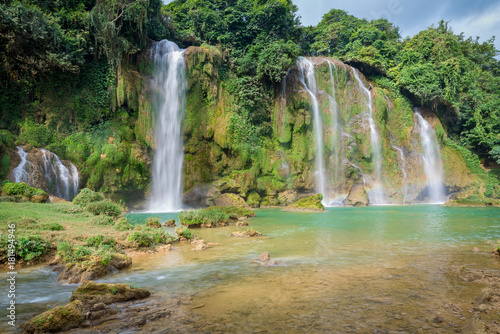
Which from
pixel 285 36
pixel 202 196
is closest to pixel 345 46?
pixel 285 36

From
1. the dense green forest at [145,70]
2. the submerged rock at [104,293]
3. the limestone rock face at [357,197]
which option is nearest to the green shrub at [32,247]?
the submerged rock at [104,293]

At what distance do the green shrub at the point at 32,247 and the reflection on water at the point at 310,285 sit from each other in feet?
1.81

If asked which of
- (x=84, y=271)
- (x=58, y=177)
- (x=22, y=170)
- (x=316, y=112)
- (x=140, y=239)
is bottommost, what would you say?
(x=84, y=271)

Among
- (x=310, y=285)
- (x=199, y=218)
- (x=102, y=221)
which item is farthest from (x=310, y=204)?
(x=310, y=285)

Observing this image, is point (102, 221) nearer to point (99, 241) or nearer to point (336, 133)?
point (99, 241)

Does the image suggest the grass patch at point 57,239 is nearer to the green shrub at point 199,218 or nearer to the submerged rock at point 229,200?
the green shrub at point 199,218

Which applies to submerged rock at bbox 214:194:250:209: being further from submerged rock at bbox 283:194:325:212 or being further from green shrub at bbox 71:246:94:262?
green shrub at bbox 71:246:94:262

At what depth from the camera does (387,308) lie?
3.69 metres

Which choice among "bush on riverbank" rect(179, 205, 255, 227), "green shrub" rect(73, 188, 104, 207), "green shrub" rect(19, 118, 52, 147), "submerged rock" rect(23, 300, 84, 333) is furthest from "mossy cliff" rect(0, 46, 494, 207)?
"submerged rock" rect(23, 300, 84, 333)

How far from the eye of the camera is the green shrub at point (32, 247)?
6.21 meters

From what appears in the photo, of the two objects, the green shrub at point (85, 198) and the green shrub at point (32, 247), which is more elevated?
the green shrub at point (85, 198)

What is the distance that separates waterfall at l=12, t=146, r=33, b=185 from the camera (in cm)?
1481

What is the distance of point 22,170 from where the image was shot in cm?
1512

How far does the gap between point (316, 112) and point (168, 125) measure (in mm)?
14338
